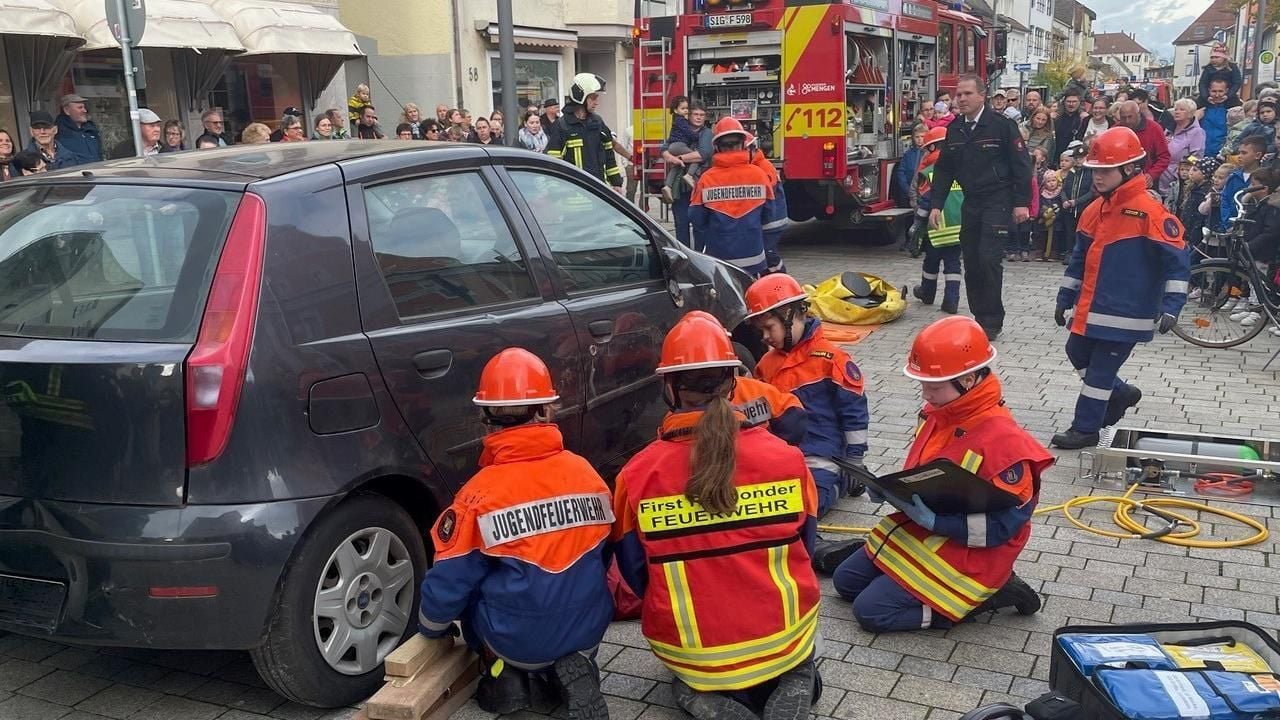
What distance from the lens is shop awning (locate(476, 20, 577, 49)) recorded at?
826 inches

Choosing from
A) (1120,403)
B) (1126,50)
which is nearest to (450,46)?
(1120,403)

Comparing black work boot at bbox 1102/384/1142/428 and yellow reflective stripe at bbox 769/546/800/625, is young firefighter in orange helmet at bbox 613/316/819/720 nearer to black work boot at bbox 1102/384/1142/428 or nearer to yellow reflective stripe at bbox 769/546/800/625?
yellow reflective stripe at bbox 769/546/800/625

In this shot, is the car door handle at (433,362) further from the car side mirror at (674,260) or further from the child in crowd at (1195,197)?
the child in crowd at (1195,197)

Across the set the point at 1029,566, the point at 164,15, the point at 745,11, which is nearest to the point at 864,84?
the point at 745,11

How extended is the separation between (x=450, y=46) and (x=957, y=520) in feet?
59.7

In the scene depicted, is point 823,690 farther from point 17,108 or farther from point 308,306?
point 17,108

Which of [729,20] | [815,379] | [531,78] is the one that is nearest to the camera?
[815,379]

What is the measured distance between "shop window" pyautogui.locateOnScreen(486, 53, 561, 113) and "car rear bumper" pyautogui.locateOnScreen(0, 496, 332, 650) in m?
19.0

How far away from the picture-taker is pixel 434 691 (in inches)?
130

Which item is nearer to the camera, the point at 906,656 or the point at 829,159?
the point at 906,656

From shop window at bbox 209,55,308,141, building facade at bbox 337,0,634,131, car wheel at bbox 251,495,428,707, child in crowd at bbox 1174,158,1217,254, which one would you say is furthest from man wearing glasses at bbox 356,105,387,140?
car wheel at bbox 251,495,428,707

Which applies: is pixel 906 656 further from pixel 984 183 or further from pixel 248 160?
pixel 984 183

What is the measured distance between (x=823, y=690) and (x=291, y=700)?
1659mm

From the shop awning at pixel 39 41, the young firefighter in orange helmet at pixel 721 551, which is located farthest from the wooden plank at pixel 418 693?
the shop awning at pixel 39 41
